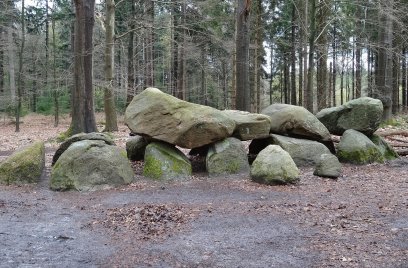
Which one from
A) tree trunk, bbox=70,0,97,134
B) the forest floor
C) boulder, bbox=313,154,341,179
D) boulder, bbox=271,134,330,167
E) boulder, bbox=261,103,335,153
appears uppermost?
tree trunk, bbox=70,0,97,134

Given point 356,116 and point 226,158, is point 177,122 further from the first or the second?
point 356,116

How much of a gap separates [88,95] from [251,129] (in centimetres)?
523

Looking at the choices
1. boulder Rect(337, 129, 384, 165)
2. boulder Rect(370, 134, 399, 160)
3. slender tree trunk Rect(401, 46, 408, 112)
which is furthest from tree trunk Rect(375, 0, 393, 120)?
slender tree trunk Rect(401, 46, 408, 112)

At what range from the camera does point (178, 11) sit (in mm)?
21562

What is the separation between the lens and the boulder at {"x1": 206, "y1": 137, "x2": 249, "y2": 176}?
8336 mm

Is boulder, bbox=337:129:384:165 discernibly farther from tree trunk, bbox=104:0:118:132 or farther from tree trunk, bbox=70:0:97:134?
tree trunk, bbox=104:0:118:132

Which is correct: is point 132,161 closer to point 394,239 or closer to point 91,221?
point 91,221

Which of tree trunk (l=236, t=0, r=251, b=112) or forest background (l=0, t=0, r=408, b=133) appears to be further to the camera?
forest background (l=0, t=0, r=408, b=133)

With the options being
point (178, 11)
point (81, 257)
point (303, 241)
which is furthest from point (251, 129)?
point (178, 11)

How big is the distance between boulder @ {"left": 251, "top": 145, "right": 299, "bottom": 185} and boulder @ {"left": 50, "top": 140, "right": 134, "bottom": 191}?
8.43 feet

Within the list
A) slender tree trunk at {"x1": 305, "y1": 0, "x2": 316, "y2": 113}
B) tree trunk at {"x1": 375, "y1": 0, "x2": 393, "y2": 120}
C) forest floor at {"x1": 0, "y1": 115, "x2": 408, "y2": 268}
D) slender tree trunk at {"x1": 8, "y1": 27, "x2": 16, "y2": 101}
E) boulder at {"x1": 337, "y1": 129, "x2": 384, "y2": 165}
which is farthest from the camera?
slender tree trunk at {"x1": 8, "y1": 27, "x2": 16, "y2": 101}

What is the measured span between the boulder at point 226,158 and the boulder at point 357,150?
2696mm

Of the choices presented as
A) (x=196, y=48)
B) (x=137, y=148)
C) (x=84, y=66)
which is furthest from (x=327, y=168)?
(x=196, y=48)

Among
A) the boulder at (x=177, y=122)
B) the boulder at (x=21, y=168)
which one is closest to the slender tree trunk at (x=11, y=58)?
the boulder at (x=21, y=168)
